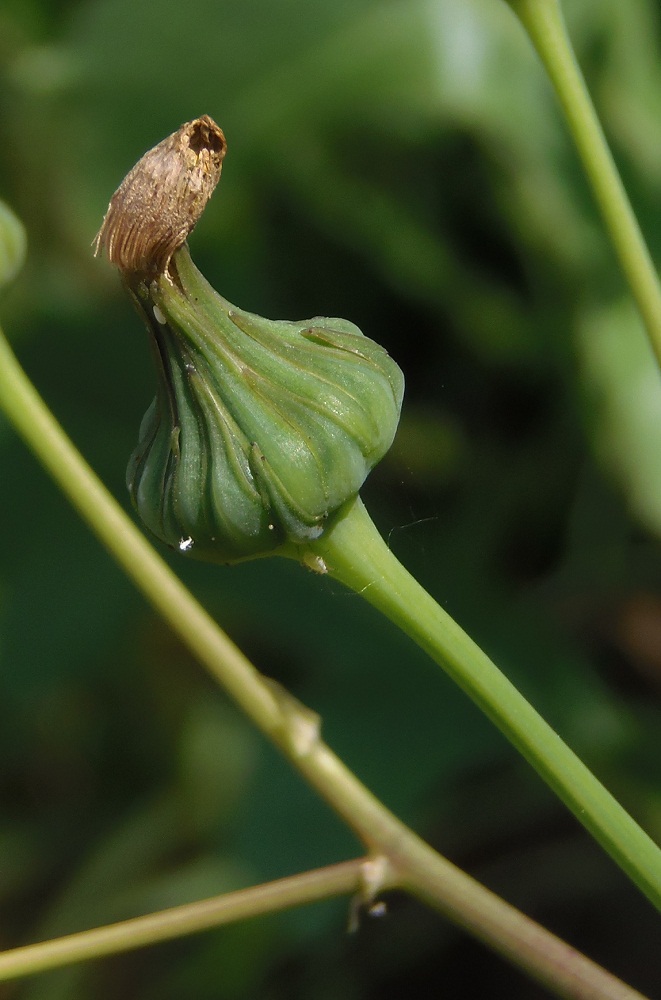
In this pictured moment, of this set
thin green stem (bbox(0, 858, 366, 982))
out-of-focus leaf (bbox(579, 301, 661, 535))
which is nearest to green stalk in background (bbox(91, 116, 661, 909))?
thin green stem (bbox(0, 858, 366, 982))

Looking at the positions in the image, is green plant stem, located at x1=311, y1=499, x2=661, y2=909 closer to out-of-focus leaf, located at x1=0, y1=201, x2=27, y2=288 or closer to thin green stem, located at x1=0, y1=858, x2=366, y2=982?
thin green stem, located at x1=0, y1=858, x2=366, y2=982

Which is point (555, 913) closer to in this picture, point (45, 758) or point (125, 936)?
point (45, 758)

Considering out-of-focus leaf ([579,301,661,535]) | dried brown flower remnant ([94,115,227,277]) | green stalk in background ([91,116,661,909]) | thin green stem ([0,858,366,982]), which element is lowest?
out-of-focus leaf ([579,301,661,535])

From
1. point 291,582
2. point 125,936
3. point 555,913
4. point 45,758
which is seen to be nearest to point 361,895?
point 125,936

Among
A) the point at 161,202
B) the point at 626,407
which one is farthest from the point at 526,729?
the point at 626,407

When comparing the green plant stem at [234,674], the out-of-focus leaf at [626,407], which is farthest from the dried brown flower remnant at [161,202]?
the out-of-focus leaf at [626,407]

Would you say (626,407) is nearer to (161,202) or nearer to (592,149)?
(592,149)
